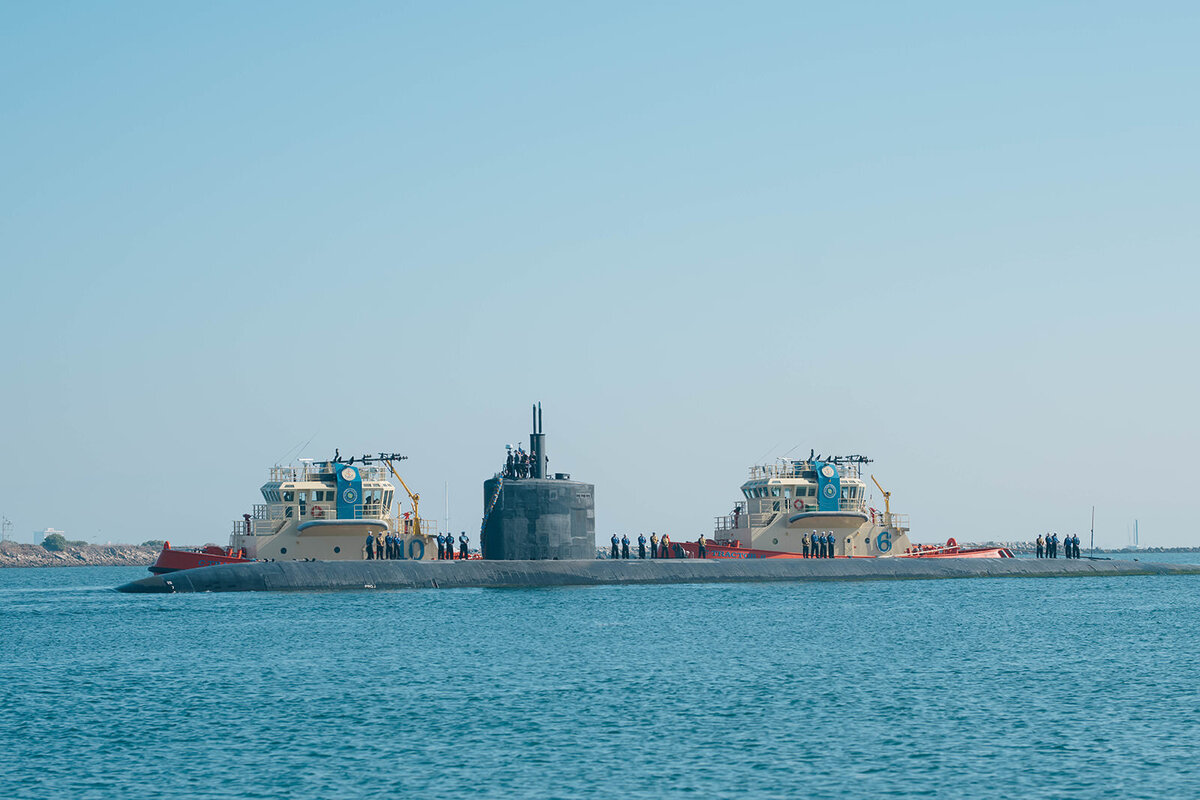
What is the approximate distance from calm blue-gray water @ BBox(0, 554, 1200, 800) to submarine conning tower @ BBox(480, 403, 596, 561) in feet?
13.2

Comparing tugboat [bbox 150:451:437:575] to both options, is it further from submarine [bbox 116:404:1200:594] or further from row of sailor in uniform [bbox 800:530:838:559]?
row of sailor in uniform [bbox 800:530:838:559]

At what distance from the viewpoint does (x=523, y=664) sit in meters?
28.8

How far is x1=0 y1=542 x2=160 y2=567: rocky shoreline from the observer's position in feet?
558

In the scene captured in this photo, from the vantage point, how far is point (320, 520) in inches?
1966

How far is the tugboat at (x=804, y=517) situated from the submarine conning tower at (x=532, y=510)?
12073 mm

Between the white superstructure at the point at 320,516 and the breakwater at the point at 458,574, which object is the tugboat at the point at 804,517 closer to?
the breakwater at the point at 458,574

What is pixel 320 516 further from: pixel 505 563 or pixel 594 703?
pixel 594 703

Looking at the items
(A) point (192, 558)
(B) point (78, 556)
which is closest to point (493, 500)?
(A) point (192, 558)

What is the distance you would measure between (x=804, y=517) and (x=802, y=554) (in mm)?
1706

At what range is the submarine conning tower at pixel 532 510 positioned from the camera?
45344mm

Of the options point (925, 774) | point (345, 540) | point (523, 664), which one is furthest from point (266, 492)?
point (925, 774)

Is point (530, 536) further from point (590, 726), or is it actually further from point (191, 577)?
point (590, 726)

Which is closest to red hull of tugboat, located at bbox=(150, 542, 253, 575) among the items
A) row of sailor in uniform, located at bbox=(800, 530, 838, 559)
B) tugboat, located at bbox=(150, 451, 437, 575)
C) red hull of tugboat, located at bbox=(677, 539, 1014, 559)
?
tugboat, located at bbox=(150, 451, 437, 575)

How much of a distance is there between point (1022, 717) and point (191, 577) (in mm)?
32099
